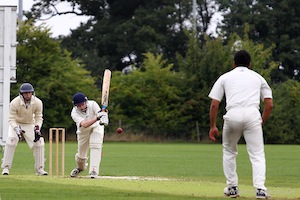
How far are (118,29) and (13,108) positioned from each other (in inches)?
1940

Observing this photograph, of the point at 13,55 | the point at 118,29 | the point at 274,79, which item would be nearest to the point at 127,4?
the point at 118,29

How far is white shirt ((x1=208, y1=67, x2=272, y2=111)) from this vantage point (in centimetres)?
1205

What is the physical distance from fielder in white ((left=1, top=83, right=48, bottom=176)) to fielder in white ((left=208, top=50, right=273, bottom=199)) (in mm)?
6408

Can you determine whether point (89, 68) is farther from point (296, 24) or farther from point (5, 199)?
point (5, 199)

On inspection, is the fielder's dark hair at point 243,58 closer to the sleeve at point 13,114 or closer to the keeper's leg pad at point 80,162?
the keeper's leg pad at point 80,162

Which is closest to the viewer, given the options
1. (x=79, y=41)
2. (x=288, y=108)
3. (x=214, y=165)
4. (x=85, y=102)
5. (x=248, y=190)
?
(x=248, y=190)

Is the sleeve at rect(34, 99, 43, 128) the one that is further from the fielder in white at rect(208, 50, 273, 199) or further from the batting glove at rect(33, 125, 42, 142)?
the fielder in white at rect(208, 50, 273, 199)

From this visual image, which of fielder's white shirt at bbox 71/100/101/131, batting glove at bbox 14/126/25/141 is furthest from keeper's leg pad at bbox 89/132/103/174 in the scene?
batting glove at bbox 14/126/25/141

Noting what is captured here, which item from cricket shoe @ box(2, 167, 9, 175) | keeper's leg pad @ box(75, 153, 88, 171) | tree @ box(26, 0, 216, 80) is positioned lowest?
cricket shoe @ box(2, 167, 9, 175)

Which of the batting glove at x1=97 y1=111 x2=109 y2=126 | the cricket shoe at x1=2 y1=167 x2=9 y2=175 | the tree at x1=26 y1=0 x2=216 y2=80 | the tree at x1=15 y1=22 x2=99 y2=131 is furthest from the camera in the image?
the tree at x1=26 y1=0 x2=216 y2=80

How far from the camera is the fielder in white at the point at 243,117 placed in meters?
12.0

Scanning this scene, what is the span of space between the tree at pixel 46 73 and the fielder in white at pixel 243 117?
35886 mm

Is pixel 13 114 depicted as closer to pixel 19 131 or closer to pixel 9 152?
pixel 19 131

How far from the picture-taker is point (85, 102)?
1661 centimetres
